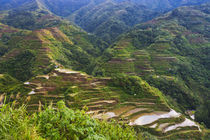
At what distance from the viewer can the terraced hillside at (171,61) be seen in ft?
122

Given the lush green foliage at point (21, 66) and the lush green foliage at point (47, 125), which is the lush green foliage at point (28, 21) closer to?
the lush green foliage at point (21, 66)

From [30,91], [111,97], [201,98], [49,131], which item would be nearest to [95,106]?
[111,97]

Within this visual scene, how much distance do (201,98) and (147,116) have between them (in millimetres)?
24352

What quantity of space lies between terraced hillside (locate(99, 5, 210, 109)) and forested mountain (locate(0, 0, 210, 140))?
0.25m

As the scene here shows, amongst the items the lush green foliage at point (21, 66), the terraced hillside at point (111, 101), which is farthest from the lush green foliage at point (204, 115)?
the lush green foliage at point (21, 66)

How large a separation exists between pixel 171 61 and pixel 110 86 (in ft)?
91.7

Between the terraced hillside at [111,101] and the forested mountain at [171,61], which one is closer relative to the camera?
the terraced hillside at [111,101]

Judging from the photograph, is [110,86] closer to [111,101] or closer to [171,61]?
[111,101]

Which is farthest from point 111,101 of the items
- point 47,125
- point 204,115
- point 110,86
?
point 47,125

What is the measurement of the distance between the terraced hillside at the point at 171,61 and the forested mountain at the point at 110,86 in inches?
9.8

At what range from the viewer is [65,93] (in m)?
24.4

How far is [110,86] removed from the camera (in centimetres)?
2795

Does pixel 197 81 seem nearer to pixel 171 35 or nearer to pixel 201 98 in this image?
pixel 201 98

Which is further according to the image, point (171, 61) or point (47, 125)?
point (171, 61)
